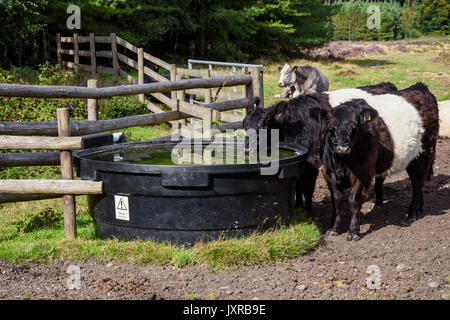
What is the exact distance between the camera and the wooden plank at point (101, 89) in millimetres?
5963

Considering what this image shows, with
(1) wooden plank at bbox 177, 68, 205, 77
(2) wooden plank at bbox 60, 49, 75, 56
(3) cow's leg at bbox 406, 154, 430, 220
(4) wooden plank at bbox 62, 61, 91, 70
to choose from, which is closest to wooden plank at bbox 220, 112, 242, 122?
(1) wooden plank at bbox 177, 68, 205, 77

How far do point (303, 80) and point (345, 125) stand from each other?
9.00 m

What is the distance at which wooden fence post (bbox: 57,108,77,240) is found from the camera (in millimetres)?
5441

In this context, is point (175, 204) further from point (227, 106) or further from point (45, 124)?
point (227, 106)

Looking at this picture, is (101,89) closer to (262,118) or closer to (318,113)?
(262,118)

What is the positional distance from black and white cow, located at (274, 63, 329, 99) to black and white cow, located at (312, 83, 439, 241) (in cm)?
713

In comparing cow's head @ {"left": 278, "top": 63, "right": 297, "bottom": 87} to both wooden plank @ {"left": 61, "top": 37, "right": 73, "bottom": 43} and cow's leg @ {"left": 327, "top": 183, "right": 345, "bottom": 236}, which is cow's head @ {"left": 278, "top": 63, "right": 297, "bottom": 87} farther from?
cow's leg @ {"left": 327, "top": 183, "right": 345, "bottom": 236}

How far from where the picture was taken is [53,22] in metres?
20.2

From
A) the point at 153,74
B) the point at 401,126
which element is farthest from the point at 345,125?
the point at 153,74

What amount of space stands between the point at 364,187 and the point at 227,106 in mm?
3404

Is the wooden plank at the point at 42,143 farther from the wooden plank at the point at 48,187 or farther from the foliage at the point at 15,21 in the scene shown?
the foliage at the point at 15,21

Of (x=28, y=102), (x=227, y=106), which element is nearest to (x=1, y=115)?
(x=28, y=102)

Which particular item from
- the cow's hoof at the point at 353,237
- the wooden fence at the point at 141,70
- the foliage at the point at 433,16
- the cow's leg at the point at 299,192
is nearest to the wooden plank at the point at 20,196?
the wooden fence at the point at 141,70
